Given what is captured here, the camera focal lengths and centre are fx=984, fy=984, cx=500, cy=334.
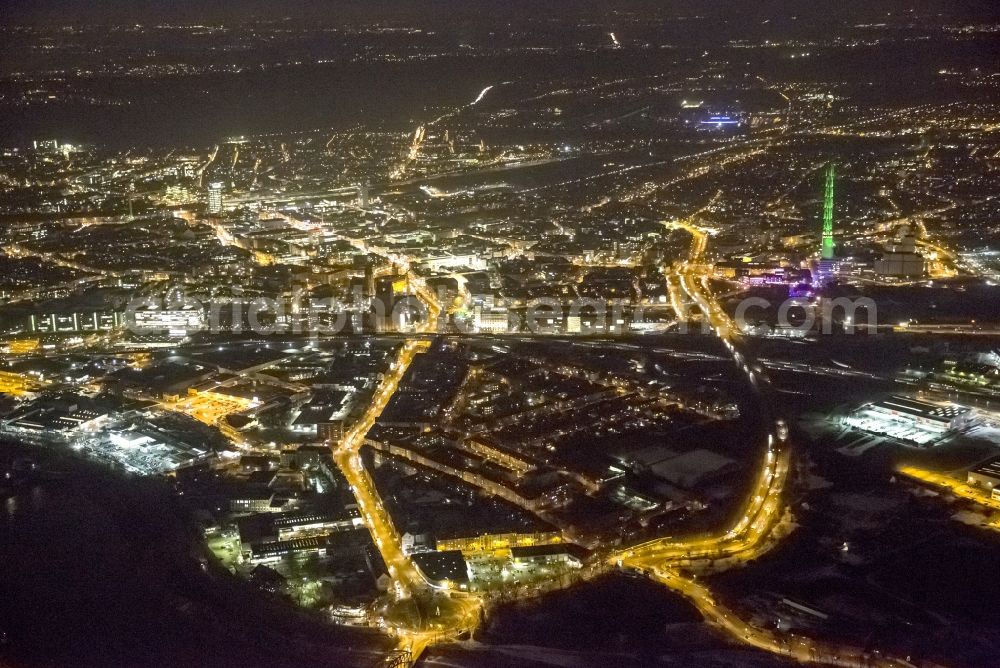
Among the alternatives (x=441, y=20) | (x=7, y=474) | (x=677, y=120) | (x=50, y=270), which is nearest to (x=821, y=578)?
(x=7, y=474)

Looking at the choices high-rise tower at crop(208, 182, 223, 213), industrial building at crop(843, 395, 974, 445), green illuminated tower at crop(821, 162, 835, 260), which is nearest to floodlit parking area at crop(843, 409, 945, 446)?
industrial building at crop(843, 395, 974, 445)

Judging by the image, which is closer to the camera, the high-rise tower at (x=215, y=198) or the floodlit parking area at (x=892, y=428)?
the floodlit parking area at (x=892, y=428)

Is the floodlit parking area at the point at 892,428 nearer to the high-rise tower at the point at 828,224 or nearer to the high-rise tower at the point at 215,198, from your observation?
the high-rise tower at the point at 828,224

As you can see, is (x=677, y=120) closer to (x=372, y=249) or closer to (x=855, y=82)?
Result: (x=855, y=82)

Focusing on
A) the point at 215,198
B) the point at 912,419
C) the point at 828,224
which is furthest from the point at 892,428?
the point at 215,198

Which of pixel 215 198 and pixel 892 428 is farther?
pixel 215 198

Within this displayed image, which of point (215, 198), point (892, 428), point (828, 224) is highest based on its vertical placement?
point (215, 198)

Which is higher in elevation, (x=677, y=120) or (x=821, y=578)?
(x=677, y=120)

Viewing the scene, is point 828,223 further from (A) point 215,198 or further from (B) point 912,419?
(A) point 215,198

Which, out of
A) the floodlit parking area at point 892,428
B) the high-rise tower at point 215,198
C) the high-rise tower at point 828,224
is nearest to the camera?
the floodlit parking area at point 892,428

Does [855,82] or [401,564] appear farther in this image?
[855,82]

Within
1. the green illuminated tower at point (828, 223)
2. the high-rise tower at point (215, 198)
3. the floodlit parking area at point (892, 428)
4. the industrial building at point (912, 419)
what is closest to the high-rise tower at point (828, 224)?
the green illuminated tower at point (828, 223)
